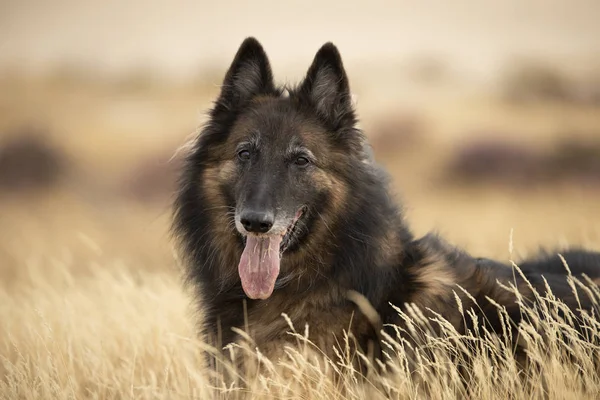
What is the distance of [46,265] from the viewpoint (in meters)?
15.8

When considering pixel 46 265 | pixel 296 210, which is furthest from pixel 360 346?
pixel 46 265

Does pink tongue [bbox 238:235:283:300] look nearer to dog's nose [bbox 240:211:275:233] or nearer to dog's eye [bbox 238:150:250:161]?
dog's nose [bbox 240:211:275:233]

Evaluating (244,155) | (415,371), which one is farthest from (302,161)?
(415,371)

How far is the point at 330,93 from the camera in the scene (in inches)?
198

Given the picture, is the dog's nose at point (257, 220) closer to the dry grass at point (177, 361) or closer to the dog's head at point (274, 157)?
the dog's head at point (274, 157)

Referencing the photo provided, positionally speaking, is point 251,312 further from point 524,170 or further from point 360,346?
point 524,170

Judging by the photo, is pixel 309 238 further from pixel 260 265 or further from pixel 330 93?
pixel 330 93

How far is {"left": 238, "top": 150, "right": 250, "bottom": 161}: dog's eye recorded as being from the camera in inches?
193

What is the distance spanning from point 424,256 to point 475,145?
1076 inches

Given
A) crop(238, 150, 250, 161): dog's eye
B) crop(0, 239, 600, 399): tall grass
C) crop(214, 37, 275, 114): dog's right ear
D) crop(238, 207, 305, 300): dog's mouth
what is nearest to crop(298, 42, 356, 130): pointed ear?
crop(214, 37, 275, 114): dog's right ear

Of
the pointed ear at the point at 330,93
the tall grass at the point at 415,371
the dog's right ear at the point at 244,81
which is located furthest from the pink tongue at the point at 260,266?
the dog's right ear at the point at 244,81

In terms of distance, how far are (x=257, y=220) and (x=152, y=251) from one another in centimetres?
1376

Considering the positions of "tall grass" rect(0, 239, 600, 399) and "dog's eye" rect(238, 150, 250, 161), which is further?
"dog's eye" rect(238, 150, 250, 161)

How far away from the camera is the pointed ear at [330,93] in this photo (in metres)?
5.02
